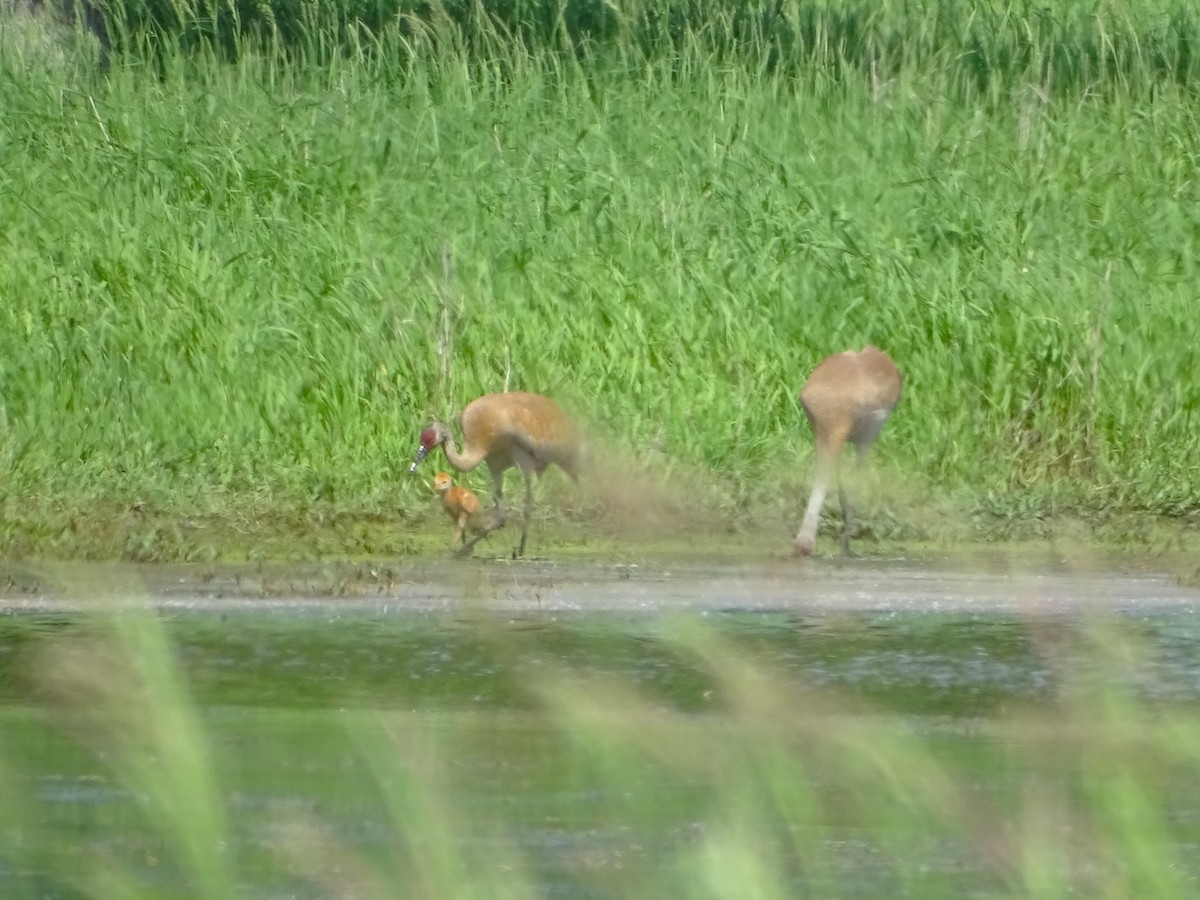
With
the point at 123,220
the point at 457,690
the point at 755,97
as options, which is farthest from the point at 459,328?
the point at 457,690

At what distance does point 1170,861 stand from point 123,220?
22.1 feet

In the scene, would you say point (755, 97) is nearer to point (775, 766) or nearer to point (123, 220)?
point (123, 220)

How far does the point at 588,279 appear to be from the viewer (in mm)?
9195

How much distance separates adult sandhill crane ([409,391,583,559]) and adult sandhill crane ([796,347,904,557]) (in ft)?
2.54

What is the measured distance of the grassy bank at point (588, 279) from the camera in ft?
26.7

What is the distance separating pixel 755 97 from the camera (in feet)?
35.3

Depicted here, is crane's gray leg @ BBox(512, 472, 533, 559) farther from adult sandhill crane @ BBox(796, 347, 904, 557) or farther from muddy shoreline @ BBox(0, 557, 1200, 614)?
adult sandhill crane @ BBox(796, 347, 904, 557)

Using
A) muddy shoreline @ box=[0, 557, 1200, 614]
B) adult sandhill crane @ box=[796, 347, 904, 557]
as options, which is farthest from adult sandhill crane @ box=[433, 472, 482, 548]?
adult sandhill crane @ box=[796, 347, 904, 557]

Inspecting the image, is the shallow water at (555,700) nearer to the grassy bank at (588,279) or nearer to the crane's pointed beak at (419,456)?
the crane's pointed beak at (419,456)

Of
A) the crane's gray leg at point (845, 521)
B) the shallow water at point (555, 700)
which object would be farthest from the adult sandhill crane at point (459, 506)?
the crane's gray leg at point (845, 521)

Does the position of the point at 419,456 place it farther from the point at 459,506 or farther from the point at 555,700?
the point at 555,700

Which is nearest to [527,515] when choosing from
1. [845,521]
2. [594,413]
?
[594,413]

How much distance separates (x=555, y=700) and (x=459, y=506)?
3.42 meters

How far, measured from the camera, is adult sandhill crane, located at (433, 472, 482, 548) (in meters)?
7.74
